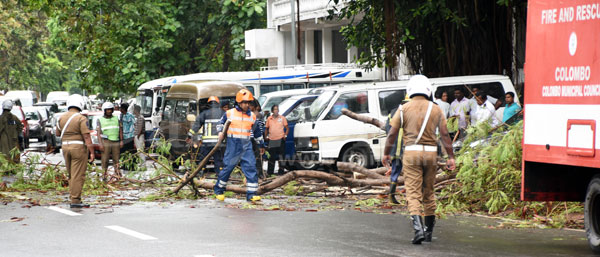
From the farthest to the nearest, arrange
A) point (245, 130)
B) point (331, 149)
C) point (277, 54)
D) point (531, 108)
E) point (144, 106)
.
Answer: point (277, 54) → point (144, 106) → point (331, 149) → point (245, 130) → point (531, 108)

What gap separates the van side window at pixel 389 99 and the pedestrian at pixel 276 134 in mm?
2041

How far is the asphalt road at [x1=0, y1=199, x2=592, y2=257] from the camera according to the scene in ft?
28.8

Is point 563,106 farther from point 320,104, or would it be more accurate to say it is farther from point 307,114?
point 307,114

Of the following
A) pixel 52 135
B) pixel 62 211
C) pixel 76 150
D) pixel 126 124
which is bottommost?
pixel 62 211

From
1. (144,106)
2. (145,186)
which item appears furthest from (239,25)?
(145,186)

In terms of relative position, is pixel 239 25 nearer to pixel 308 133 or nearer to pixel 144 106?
pixel 144 106

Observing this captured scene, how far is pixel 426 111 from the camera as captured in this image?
9531 millimetres

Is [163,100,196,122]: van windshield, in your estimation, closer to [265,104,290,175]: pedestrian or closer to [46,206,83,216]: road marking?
[265,104,290,175]: pedestrian

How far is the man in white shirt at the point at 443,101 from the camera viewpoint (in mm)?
18719

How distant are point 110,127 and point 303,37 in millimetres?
23850

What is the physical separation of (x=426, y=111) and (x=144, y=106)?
766 inches

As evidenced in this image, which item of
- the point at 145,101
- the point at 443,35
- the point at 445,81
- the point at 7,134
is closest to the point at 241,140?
the point at 445,81

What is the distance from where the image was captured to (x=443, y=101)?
19.0 m

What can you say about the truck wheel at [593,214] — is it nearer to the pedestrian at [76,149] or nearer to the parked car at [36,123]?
the pedestrian at [76,149]
